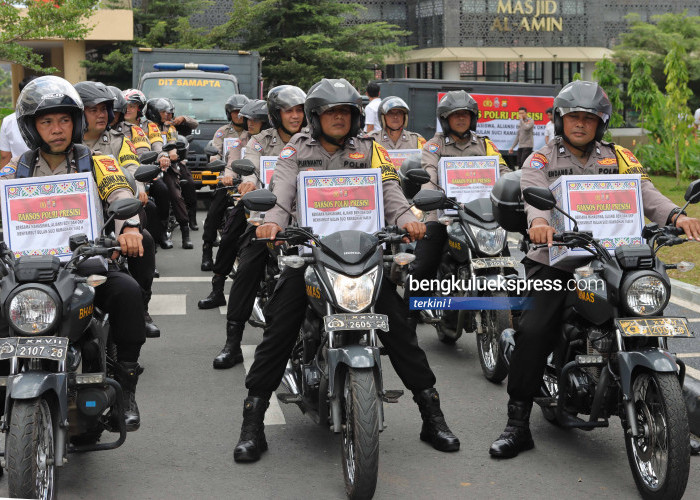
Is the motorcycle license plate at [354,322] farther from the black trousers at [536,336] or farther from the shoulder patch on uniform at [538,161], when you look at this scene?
the shoulder patch on uniform at [538,161]

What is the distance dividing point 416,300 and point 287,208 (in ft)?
9.25

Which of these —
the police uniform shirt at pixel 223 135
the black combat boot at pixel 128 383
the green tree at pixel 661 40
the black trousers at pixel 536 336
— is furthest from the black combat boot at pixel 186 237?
the green tree at pixel 661 40

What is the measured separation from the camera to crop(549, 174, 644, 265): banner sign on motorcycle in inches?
209

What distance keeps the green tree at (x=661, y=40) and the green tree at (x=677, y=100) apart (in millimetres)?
19582

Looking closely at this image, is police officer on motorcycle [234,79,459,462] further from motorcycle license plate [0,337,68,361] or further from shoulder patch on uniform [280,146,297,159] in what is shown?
motorcycle license plate [0,337,68,361]

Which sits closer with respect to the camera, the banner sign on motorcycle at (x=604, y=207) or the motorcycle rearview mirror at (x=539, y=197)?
the motorcycle rearview mirror at (x=539, y=197)

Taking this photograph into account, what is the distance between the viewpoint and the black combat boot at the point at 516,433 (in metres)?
5.61

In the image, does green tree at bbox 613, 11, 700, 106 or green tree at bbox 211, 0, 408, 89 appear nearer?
green tree at bbox 211, 0, 408, 89

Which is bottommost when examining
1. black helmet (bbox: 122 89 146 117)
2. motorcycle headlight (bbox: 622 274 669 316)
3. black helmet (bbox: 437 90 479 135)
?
motorcycle headlight (bbox: 622 274 669 316)

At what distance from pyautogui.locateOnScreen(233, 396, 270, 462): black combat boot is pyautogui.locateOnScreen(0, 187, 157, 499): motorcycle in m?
0.79

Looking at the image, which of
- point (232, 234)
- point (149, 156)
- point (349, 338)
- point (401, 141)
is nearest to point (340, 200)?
point (349, 338)

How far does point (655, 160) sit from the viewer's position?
79.6ft

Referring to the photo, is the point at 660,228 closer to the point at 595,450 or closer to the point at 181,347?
the point at 595,450

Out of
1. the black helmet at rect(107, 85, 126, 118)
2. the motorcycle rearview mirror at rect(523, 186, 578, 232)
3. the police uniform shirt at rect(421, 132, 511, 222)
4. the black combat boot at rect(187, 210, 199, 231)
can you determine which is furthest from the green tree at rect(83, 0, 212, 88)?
the motorcycle rearview mirror at rect(523, 186, 578, 232)
